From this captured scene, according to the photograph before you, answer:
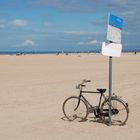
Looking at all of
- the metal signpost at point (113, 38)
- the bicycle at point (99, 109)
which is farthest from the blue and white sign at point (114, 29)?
the bicycle at point (99, 109)

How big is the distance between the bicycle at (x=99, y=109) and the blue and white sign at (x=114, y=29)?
1295 mm

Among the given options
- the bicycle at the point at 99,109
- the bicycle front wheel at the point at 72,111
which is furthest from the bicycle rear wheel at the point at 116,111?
the bicycle front wheel at the point at 72,111

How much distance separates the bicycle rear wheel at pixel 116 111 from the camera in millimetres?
9445

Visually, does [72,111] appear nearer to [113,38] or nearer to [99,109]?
[99,109]

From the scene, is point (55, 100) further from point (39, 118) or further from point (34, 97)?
A: point (39, 118)

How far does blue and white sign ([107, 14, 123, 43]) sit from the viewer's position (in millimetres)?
9011

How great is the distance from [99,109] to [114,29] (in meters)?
2.09

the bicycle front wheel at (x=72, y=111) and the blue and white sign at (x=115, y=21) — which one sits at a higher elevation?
the blue and white sign at (x=115, y=21)

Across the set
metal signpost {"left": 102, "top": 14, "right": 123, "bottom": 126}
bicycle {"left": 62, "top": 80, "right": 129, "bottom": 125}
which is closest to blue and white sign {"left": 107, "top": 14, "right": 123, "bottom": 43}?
metal signpost {"left": 102, "top": 14, "right": 123, "bottom": 126}

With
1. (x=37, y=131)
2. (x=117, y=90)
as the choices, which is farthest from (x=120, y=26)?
(x=117, y=90)

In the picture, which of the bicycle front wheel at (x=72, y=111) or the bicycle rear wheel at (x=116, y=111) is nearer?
the bicycle rear wheel at (x=116, y=111)

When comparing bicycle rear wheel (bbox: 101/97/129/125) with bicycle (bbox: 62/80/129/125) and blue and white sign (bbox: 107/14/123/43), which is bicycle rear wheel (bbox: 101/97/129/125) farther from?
blue and white sign (bbox: 107/14/123/43)

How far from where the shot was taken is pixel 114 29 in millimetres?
9203

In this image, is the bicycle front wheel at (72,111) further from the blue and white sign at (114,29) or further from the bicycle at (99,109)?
the blue and white sign at (114,29)
